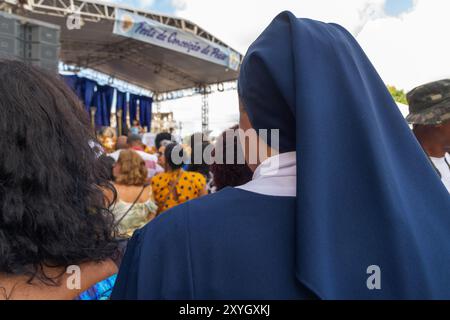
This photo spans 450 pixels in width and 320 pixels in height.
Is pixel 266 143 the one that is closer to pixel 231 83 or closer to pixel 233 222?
pixel 233 222

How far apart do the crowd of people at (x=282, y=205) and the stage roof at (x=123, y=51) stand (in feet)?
26.8

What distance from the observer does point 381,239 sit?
Result: 81 cm

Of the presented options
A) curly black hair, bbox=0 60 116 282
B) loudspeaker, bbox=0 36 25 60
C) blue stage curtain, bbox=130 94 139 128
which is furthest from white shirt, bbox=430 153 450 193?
blue stage curtain, bbox=130 94 139 128

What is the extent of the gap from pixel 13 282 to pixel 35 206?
203 mm

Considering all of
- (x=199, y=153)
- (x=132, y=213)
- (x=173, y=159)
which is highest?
(x=199, y=153)

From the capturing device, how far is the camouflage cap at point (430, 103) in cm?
244

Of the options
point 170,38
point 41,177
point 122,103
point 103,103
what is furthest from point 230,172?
point 122,103

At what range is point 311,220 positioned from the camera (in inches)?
31.1

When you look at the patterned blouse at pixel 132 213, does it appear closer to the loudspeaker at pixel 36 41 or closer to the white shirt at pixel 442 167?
the loudspeaker at pixel 36 41

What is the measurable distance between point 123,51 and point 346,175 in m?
16.4

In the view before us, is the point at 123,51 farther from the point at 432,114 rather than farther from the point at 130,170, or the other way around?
the point at 432,114

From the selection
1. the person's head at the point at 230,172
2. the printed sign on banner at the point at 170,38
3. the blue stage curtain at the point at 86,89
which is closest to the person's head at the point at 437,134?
the person's head at the point at 230,172

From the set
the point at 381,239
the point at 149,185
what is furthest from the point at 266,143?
the point at 149,185

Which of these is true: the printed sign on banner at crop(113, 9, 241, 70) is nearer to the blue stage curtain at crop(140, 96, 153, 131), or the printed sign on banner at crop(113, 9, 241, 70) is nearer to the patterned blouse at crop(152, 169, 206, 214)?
the blue stage curtain at crop(140, 96, 153, 131)
